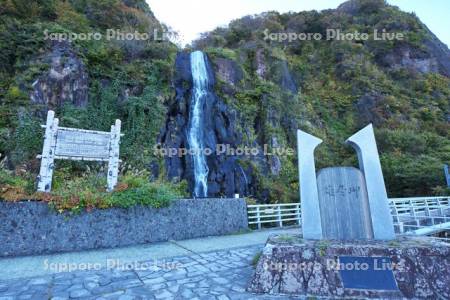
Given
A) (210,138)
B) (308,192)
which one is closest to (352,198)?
(308,192)

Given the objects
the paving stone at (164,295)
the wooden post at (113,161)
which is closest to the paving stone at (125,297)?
the paving stone at (164,295)

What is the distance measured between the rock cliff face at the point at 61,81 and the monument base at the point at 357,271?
11582 millimetres

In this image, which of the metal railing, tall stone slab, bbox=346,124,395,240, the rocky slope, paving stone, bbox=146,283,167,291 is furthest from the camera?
the rocky slope

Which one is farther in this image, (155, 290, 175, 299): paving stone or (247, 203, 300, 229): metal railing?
(247, 203, 300, 229): metal railing

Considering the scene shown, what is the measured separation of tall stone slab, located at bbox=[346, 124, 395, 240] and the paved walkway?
85.7 inches

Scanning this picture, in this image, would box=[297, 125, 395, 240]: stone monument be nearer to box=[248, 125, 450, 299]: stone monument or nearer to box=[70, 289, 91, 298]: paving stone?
box=[248, 125, 450, 299]: stone monument

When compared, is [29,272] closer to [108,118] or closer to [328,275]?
[328,275]

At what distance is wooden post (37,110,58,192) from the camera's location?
532 centimetres

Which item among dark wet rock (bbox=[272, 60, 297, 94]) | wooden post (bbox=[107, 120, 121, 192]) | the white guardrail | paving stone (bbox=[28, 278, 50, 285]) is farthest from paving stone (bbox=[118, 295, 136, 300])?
dark wet rock (bbox=[272, 60, 297, 94])

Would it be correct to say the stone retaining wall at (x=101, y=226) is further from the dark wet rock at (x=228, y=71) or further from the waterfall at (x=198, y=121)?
the dark wet rock at (x=228, y=71)

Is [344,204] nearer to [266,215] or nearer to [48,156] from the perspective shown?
[266,215]

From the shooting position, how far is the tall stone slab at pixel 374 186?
12.7 ft

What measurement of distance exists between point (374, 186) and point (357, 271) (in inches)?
63.4

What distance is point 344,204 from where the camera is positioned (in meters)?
4.15
